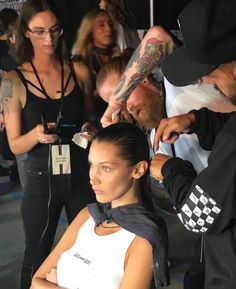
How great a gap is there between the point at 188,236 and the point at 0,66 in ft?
5.39

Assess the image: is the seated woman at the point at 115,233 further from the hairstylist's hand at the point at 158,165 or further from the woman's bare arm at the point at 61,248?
the hairstylist's hand at the point at 158,165

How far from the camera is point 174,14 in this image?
2.59 m

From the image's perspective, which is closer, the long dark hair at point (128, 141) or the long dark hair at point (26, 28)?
the long dark hair at point (128, 141)

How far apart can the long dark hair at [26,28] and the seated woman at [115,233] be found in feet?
2.16

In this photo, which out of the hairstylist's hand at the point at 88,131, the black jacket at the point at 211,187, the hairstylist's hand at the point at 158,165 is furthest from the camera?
the hairstylist's hand at the point at 88,131

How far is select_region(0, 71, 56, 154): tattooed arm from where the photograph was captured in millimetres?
1919

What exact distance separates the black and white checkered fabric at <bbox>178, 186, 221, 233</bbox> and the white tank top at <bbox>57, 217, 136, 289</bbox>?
1.13 feet

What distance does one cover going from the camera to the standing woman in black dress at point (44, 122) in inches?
75.4

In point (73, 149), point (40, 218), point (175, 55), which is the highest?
point (175, 55)

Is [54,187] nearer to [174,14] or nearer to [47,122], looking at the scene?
[47,122]

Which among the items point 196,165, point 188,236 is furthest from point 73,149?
point 188,236

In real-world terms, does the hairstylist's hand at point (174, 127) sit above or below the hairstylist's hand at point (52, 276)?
above

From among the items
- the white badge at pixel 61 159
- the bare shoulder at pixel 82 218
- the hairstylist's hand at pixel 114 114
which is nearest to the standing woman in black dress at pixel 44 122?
the white badge at pixel 61 159

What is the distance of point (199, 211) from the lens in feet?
3.44
